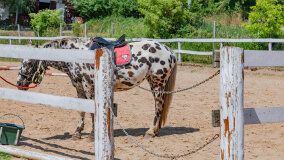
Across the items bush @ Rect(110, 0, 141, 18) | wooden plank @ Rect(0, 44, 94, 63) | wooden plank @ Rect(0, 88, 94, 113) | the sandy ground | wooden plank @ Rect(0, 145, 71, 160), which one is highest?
bush @ Rect(110, 0, 141, 18)

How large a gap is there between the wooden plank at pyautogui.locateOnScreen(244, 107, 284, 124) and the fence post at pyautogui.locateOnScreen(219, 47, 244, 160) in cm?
13

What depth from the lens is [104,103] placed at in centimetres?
429

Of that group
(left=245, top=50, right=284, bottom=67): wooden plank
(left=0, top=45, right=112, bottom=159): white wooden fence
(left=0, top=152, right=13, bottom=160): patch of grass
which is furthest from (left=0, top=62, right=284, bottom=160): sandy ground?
(left=245, top=50, right=284, bottom=67): wooden plank

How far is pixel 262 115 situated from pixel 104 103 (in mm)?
1568

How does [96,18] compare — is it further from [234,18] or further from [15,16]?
[234,18]

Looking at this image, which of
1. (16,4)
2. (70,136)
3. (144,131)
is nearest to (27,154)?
(70,136)

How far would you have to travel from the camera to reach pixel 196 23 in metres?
24.0

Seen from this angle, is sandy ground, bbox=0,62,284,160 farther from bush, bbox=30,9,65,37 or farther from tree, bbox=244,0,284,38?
bush, bbox=30,9,65,37

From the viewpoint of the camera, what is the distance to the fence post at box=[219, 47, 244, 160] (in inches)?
143

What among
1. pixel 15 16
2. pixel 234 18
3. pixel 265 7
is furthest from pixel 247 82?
pixel 15 16

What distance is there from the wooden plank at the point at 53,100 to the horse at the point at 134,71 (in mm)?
1755

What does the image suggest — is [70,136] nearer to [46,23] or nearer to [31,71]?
[31,71]

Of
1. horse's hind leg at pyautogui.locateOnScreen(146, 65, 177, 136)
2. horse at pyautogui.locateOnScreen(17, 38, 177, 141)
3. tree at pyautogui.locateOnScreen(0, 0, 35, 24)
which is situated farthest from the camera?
tree at pyautogui.locateOnScreen(0, 0, 35, 24)

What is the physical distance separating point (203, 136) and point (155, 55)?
5.27 ft
